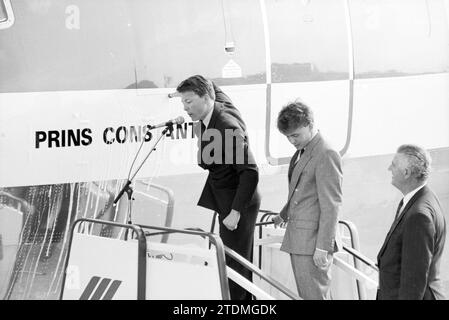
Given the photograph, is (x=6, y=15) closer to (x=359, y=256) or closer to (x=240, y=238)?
(x=240, y=238)

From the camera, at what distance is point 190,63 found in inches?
218

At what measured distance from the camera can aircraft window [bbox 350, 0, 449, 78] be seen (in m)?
6.78

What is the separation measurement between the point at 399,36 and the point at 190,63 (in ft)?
7.86

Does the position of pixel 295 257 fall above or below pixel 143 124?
below

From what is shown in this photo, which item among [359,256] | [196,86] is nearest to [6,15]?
[196,86]

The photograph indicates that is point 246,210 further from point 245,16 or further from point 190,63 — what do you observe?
point 245,16

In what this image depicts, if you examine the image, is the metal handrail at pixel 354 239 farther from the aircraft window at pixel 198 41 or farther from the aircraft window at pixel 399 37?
the aircraft window at pixel 399 37

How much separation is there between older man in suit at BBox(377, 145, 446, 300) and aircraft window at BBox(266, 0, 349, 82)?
85.0 inches

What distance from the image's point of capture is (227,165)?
4.88 metres

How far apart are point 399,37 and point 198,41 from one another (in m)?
2.29

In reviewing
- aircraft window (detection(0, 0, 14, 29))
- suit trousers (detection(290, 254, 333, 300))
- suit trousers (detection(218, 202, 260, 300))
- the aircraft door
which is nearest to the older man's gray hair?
suit trousers (detection(290, 254, 333, 300))

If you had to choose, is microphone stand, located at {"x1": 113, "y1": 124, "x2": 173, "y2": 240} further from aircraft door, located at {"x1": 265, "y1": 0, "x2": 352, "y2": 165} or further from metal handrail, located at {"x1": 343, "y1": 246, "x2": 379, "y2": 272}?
metal handrail, located at {"x1": 343, "y1": 246, "x2": 379, "y2": 272}

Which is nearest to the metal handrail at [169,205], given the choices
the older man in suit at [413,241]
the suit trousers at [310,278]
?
the suit trousers at [310,278]
